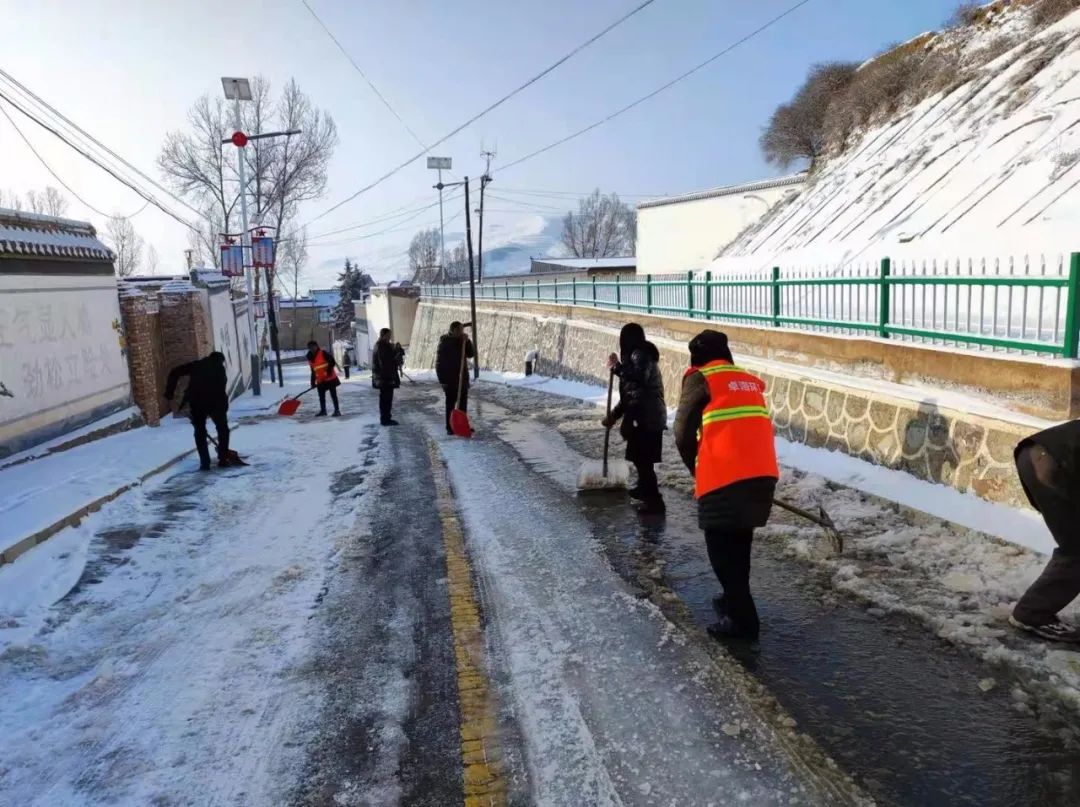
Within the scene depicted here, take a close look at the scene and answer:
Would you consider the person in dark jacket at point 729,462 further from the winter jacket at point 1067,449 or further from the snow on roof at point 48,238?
the snow on roof at point 48,238

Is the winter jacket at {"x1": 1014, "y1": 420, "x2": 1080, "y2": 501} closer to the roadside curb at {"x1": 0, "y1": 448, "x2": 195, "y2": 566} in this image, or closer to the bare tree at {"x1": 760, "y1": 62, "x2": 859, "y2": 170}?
the roadside curb at {"x1": 0, "y1": 448, "x2": 195, "y2": 566}

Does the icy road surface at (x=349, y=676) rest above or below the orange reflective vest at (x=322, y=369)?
below

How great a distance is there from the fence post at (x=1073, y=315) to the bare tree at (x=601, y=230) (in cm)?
10602

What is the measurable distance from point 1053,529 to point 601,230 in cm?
11600

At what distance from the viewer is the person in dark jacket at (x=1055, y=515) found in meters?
3.60

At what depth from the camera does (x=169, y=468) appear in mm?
9289

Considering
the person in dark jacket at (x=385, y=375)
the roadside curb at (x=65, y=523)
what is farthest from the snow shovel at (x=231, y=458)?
the person in dark jacket at (x=385, y=375)

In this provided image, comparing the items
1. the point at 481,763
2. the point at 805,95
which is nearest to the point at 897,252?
the point at 481,763

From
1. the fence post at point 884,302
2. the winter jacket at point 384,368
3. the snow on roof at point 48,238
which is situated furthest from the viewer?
the winter jacket at point 384,368

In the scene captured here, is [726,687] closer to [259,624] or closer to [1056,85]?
[259,624]

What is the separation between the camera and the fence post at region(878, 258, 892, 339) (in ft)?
24.7

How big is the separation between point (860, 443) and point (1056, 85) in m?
17.4

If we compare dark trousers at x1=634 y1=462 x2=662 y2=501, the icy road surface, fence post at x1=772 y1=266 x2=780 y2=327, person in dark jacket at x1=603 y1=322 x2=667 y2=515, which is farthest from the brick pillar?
fence post at x1=772 y1=266 x2=780 y2=327

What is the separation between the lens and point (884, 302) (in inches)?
300
